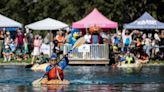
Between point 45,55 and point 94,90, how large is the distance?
19616 millimetres

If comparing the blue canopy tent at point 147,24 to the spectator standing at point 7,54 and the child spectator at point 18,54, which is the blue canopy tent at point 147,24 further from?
the spectator standing at point 7,54

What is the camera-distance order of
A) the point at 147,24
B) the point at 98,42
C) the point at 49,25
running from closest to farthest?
the point at 98,42 → the point at 147,24 → the point at 49,25

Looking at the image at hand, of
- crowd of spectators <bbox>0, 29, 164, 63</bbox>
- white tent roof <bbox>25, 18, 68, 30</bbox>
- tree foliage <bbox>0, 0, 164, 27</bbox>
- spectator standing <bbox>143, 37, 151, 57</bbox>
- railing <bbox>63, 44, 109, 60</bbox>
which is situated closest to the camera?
railing <bbox>63, 44, 109, 60</bbox>

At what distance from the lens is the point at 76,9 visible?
5991cm

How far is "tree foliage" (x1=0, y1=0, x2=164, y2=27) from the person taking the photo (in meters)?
56.8

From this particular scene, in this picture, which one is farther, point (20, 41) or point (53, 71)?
point (20, 41)

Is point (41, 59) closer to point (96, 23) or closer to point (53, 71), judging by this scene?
point (96, 23)

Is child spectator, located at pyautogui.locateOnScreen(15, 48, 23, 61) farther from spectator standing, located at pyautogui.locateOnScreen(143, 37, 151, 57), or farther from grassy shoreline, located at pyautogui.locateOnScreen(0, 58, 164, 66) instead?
spectator standing, located at pyautogui.locateOnScreen(143, 37, 151, 57)

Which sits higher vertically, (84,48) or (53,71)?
(84,48)

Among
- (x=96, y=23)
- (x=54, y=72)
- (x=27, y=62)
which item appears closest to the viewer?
(x=54, y=72)

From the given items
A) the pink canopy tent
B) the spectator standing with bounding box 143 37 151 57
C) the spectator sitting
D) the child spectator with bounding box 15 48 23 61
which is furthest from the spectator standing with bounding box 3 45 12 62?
the spectator standing with bounding box 143 37 151 57

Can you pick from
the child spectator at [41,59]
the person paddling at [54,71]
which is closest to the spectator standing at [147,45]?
the child spectator at [41,59]

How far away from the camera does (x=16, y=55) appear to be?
41531mm

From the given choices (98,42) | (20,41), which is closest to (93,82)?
(98,42)
